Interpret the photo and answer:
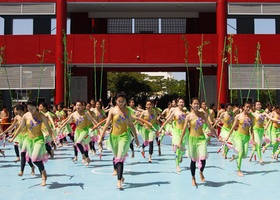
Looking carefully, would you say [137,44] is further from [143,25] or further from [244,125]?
[244,125]

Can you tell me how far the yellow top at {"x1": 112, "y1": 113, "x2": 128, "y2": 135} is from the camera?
9461 mm

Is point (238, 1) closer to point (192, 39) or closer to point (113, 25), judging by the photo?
point (192, 39)

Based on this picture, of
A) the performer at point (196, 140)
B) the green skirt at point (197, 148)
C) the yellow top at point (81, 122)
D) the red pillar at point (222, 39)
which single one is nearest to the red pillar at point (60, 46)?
the red pillar at point (222, 39)

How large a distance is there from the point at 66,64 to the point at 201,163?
60.7ft

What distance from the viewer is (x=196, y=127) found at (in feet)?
31.6

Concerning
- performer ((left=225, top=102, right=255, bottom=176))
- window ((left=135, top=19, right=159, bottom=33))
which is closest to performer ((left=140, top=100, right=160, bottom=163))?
performer ((left=225, top=102, right=255, bottom=176))

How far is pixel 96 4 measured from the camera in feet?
90.9

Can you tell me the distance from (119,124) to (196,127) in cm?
171

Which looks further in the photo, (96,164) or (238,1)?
(238,1)

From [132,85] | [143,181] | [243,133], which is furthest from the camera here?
[132,85]

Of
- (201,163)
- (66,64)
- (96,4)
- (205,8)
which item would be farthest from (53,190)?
(205,8)

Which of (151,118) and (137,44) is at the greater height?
(137,44)

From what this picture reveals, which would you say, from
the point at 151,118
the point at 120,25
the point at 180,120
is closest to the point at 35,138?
the point at 180,120

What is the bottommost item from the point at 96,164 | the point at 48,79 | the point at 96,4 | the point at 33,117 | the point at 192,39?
the point at 96,164
